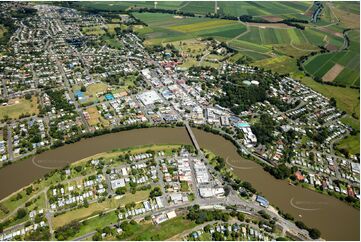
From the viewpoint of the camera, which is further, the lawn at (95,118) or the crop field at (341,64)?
the crop field at (341,64)

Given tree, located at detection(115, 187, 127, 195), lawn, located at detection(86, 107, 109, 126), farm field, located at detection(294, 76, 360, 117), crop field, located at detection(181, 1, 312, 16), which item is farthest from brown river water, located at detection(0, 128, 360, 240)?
crop field, located at detection(181, 1, 312, 16)

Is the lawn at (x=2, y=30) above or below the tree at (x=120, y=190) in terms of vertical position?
above

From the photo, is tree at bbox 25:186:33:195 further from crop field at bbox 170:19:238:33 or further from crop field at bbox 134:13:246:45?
crop field at bbox 170:19:238:33

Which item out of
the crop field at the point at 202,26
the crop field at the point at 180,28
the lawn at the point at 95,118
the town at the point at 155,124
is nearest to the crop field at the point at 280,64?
the town at the point at 155,124

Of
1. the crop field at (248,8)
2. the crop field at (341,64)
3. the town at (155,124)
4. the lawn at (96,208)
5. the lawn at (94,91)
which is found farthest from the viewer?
the crop field at (248,8)

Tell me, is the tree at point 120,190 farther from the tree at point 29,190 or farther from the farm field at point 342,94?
the farm field at point 342,94

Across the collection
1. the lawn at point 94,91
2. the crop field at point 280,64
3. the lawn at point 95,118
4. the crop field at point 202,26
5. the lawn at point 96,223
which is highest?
the crop field at point 202,26
